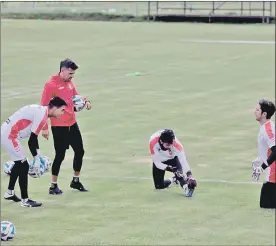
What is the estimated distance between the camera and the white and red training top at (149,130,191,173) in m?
14.4

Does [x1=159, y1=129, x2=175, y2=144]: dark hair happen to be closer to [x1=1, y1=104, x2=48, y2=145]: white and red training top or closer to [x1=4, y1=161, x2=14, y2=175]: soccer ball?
[x1=1, y1=104, x2=48, y2=145]: white and red training top

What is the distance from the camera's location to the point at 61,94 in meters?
13.9

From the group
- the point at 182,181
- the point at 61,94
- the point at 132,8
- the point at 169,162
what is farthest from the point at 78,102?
the point at 132,8

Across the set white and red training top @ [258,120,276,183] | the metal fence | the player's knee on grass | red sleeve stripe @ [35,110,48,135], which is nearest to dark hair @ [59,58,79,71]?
red sleeve stripe @ [35,110,48,135]

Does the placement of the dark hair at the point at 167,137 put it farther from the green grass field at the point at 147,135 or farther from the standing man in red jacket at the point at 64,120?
the standing man in red jacket at the point at 64,120

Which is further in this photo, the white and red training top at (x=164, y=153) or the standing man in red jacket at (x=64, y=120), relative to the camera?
the white and red training top at (x=164, y=153)

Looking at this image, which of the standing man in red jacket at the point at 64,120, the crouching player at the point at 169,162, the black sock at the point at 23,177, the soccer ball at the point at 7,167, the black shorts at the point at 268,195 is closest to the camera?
the black shorts at the point at 268,195

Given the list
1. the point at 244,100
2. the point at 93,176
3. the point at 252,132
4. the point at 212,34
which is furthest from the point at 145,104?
the point at 212,34

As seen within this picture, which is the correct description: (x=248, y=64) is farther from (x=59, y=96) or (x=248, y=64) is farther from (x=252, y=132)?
(x=59, y=96)

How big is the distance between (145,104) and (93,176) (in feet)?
31.4

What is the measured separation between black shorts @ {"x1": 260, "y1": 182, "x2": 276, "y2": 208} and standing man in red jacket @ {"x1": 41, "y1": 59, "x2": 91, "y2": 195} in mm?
2838

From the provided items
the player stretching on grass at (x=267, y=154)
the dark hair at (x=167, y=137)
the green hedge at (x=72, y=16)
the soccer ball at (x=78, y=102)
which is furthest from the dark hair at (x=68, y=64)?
the green hedge at (x=72, y=16)

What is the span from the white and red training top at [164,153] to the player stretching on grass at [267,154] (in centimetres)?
161

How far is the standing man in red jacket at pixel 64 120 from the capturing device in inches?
541
